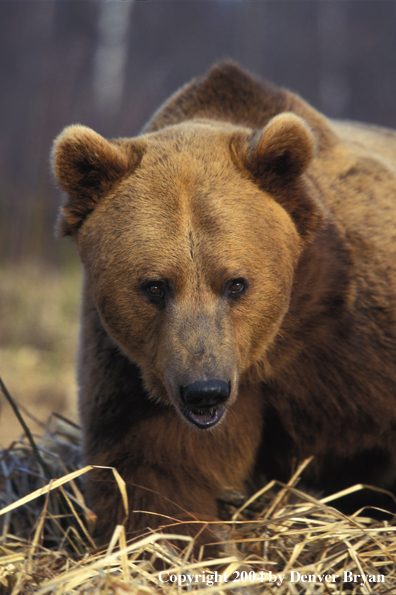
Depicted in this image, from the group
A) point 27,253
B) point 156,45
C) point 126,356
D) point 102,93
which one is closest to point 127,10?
point 156,45

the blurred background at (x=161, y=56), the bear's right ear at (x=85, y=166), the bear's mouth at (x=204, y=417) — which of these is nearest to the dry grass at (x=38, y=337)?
the blurred background at (x=161, y=56)

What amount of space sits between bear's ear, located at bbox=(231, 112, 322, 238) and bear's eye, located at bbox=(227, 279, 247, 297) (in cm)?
49

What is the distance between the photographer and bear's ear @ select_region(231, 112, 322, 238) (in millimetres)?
2984

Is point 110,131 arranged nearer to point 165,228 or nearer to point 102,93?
point 102,93

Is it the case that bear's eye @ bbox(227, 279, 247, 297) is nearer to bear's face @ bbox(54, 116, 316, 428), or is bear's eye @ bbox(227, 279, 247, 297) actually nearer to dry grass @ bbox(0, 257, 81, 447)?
bear's face @ bbox(54, 116, 316, 428)

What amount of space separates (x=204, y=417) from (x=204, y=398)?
22 centimetres

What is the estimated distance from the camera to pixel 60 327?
9.20 m

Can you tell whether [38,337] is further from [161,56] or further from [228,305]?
[161,56]

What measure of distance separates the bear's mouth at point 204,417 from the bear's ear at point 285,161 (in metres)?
0.99

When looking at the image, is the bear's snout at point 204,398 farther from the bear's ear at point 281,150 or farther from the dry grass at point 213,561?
the bear's ear at point 281,150

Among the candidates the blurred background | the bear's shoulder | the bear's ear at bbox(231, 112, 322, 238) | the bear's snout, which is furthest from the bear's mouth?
the blurred background

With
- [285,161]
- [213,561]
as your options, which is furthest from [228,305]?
[213,561]

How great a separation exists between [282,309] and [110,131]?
1317 cm

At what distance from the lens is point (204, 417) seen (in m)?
2.82
